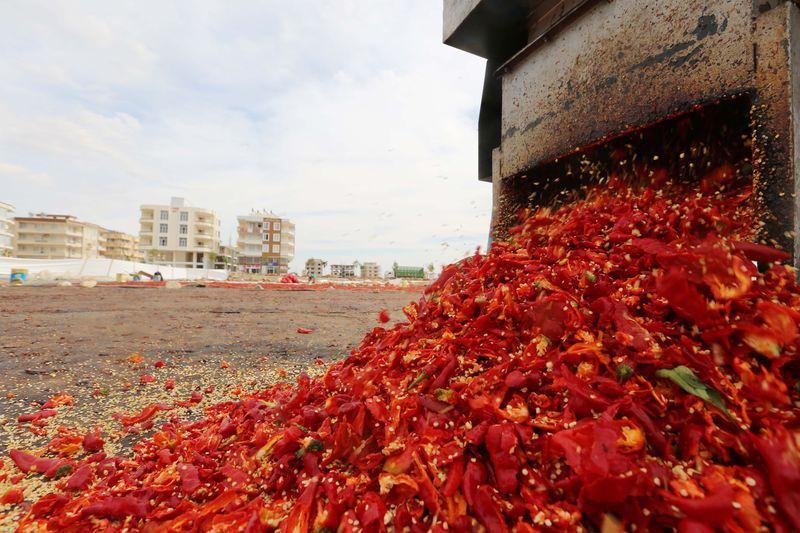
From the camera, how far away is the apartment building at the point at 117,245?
3225 inches

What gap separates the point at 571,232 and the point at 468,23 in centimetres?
283

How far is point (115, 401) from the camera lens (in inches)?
140

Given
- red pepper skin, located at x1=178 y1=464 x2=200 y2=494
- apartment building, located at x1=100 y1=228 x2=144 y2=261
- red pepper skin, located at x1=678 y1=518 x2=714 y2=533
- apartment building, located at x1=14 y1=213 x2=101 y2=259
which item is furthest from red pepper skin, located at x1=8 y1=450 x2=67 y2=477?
apartment building, located at x1=100 y1=228 x2=144 y2=261

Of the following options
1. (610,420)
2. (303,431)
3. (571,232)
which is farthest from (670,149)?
(303,431)

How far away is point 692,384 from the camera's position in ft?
4.75

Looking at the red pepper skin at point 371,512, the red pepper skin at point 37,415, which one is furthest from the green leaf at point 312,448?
the red pepper skin at point 37,415

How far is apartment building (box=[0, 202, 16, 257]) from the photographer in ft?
199

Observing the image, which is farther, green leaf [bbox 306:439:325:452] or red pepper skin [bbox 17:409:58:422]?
red pepper skin [bbox 17:409:58:422]

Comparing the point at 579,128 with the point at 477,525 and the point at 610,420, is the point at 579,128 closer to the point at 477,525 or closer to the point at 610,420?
the point at 610,420

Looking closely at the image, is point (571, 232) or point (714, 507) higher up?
point (571, 232)

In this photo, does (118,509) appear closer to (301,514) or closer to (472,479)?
(301,514)

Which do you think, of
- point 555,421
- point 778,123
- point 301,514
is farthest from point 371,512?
point 778,123

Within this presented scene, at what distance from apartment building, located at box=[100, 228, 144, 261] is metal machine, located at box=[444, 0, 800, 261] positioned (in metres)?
99.0

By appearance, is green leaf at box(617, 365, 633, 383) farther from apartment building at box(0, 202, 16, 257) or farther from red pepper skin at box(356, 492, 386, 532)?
apartment building at box(0, 202, 16, 257)
